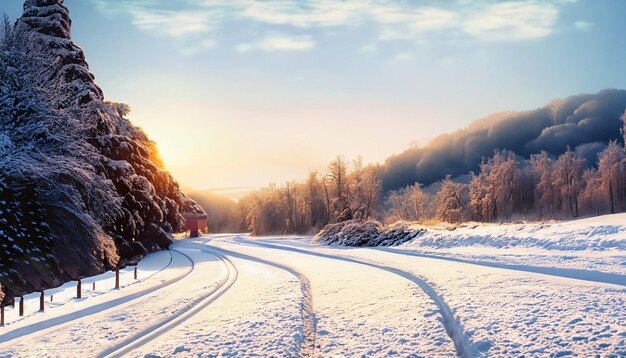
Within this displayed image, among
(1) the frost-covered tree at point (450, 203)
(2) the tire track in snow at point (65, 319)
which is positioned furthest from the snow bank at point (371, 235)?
(1) the frost-covered tree at point (450, 203)

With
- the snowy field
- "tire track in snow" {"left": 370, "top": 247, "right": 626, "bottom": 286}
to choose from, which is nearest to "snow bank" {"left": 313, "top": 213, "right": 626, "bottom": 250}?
the snowy field

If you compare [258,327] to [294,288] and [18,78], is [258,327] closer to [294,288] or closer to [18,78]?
[294,288]

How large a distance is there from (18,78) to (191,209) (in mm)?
34847

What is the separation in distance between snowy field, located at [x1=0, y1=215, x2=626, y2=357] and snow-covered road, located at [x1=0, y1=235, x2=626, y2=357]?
27mm

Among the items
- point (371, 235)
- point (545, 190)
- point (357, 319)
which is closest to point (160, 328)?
point (357, 319)

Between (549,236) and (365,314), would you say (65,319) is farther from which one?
(549,236)

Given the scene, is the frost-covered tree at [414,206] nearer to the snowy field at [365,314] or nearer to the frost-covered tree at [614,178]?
the frost-covered tree at [614,178]

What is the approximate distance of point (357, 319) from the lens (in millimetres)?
9445

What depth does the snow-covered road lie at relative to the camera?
743 cm

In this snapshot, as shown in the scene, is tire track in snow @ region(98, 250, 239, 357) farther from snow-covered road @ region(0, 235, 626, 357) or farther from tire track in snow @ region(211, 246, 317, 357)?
tire track in snow @ region(211, 246, 317, 357)

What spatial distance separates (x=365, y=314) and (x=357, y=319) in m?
0.48

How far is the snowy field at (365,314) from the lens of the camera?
7477 mm

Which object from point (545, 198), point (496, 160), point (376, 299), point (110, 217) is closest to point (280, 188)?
point (496, 160)

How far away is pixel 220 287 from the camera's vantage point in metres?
15.2
